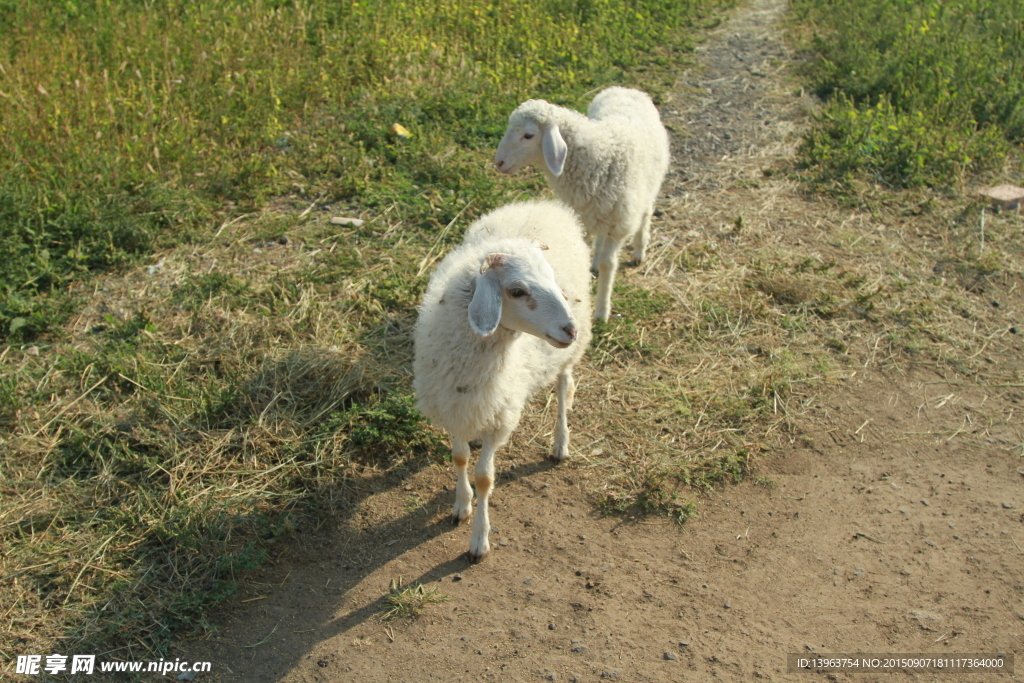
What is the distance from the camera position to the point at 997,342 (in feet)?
18.4

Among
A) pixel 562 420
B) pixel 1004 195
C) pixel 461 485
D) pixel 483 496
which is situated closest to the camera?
pixel 483 496

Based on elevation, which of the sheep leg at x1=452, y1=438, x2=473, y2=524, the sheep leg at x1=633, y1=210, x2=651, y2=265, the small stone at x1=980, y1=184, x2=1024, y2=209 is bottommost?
the sheep leg at x1=452, y1=438, x2=473, y2=524

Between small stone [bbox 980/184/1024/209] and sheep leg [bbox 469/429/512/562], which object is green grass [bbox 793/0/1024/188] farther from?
sheep leg [bbox 469/429/512/562]

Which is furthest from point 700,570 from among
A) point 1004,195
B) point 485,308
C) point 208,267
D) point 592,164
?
point 1004,195

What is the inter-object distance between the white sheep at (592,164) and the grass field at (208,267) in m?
1.04

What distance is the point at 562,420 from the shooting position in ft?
Result: 14.6

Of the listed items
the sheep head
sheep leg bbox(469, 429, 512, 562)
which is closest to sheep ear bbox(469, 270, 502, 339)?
the sheep head

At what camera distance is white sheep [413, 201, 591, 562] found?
3.43 metres

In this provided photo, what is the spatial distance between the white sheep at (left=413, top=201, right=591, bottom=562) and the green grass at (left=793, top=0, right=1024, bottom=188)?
4.61 metres

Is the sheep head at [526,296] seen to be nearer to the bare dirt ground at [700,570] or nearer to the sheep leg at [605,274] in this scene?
the bare dirt ground at [700,570]

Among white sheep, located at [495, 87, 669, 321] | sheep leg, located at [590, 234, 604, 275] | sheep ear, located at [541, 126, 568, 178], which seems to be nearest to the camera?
sheep ear, located at [541, 126, 568, 178]

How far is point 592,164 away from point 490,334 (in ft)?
7.60

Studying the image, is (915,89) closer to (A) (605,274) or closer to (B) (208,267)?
(A) (605,274)

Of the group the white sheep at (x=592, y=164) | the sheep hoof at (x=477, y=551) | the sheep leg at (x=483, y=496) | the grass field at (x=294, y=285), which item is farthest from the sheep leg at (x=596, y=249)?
the sheep hoof at (x=477, y=551)
